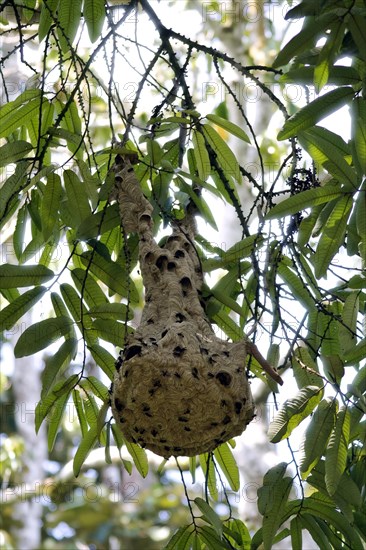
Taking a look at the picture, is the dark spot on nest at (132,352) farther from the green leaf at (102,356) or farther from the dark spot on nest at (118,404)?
the green leaf at (102,356)

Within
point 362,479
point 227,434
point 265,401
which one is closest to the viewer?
point 227,434

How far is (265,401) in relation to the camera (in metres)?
4.59

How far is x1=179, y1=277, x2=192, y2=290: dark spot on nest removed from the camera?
1717mm

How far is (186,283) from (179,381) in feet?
0.87

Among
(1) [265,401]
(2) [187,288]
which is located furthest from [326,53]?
(1) [265,401]

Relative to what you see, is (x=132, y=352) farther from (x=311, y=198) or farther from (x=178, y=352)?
(x=311, y=198)

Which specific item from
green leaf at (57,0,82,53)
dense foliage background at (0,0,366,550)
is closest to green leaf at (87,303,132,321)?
dense foliage background at (0,0,366,550)

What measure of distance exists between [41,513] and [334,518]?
19.0ft

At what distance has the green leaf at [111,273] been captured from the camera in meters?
1.95

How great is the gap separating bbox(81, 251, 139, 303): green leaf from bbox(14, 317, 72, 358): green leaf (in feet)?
0.39

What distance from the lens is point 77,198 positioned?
1975 millimetres

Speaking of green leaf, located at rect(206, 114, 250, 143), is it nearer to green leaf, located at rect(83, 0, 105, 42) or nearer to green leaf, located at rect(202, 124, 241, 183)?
green leaf, located at rect(202, 124, 241, 183)

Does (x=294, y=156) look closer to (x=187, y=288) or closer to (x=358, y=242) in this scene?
(x=358, y=242)

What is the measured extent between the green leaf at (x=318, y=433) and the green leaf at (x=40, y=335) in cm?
55
